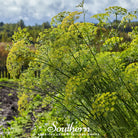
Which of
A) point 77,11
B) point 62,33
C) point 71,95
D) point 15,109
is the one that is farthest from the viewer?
point 15,109

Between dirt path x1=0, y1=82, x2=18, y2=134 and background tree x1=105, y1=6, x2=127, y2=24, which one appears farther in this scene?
dirt path x1=0, y1=82, x2=18, y2=134

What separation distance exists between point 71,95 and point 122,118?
0.67m

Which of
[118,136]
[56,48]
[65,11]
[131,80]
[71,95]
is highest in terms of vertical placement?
[65,11]

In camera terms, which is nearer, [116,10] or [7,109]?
[116,10]

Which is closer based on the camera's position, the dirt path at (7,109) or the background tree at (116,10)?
the background tree at (116,10)

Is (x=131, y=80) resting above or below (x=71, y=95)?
above

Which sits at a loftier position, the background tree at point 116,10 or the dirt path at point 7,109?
the background tree at point 116,10

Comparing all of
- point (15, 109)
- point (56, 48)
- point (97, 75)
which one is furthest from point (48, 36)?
point (15, 109)

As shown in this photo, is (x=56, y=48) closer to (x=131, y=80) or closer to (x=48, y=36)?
(x=48, y=36)

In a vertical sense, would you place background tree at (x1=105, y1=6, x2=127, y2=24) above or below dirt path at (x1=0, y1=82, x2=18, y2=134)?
above

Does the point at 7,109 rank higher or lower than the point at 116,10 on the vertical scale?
lower

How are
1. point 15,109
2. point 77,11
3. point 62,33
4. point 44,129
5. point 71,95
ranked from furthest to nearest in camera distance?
1. point 15,109
2. point 44,129
3. point 62,33
4. point 77,11
5. point 71,95

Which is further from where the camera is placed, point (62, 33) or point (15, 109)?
point (15, 109)

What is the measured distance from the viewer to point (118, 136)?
1.56 meters
